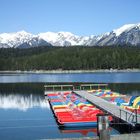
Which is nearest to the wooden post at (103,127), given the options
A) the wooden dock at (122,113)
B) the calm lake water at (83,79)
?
the wooden dock at (122,113)

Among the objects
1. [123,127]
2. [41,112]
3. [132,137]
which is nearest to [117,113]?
[123,127]

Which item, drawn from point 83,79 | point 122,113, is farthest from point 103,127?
point 83,79

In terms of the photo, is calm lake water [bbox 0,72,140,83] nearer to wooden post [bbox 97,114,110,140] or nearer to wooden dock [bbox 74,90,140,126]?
wooden dock [bbox 74,90,140,126]

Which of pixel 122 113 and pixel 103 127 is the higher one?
pixel 103 127

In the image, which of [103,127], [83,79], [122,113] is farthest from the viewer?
[83,79]

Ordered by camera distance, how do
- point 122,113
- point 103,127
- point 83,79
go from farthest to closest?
1. point 83,79
2. point 122,113
3. point 103,127

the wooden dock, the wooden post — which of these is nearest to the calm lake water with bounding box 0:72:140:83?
the wooden dock

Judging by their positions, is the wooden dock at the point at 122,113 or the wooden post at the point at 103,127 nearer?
the wooden post at the point at 103,127

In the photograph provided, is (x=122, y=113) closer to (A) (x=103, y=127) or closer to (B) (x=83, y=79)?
(A) (x=103, y=127)

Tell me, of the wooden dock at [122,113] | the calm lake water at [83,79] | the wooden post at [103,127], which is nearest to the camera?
the wooden post at [103,127]

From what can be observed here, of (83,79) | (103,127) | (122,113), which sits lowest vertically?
(122,113)

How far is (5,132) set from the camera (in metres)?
36.1

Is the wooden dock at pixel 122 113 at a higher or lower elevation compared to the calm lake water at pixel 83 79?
lower

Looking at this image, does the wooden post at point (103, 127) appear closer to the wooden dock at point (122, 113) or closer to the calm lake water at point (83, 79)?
the wooden dock at point (122, 113)
